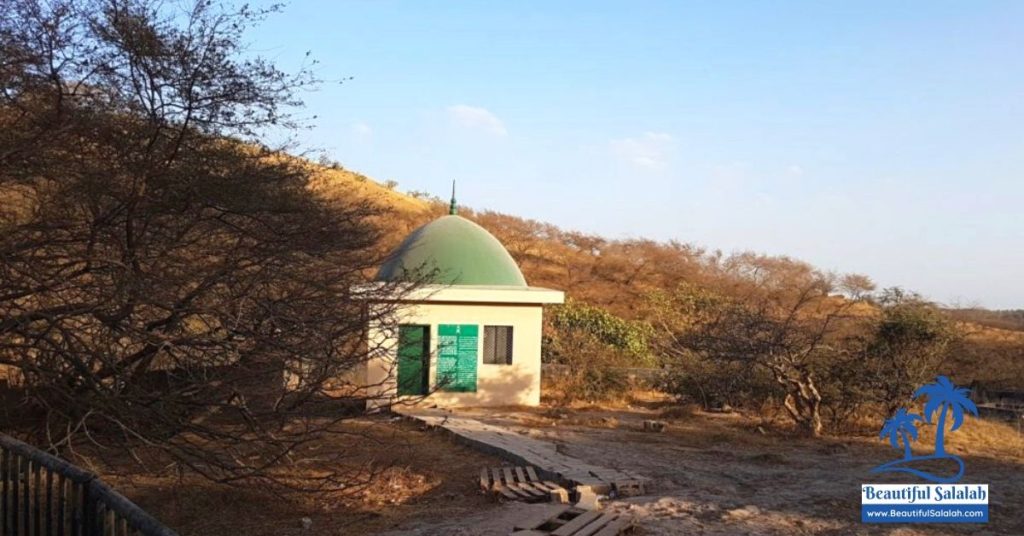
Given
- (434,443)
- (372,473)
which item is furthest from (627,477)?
(434,443)

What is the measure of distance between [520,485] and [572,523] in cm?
223

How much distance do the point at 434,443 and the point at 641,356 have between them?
572 inches

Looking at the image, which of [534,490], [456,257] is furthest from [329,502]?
[456,257]

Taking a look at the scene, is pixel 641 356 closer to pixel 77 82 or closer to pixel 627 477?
pixel 627 477

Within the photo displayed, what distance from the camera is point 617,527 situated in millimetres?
7445

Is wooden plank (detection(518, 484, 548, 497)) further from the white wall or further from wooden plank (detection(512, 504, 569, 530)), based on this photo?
the white wall

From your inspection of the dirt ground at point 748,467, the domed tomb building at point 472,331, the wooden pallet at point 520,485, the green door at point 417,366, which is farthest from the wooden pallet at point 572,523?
the green door at point 417,366

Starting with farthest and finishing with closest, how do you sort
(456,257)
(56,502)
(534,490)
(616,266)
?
1. (616,266)
2. (456,257)
3. (534,490)
4. (56,502)

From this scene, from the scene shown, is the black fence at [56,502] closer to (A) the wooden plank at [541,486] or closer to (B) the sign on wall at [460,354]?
(A) the wooden plank at [541,486]

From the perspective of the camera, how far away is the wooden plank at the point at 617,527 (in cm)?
725

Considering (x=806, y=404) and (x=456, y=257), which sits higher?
(x=456, y=257)

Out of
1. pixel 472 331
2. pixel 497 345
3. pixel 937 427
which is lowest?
pixel 937 427

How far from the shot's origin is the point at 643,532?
7680mm

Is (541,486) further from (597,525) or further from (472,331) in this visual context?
(472,331)
